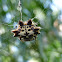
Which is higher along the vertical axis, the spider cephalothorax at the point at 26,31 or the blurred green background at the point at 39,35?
the blurred green background at the point at 39,35

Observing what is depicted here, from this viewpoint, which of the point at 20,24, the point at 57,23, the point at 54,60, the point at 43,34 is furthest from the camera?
the point at 57,23

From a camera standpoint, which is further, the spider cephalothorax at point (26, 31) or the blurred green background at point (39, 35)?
the blurred green background at point (39, 35)

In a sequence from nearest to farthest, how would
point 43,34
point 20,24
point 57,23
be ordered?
point 20,24 → point 43,34 → point 57,23

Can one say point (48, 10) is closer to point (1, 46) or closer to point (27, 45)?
point (27, 45)

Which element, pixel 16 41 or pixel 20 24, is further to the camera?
pixel 16 41

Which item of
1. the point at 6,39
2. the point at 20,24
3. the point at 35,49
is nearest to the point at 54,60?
the point at 35,49

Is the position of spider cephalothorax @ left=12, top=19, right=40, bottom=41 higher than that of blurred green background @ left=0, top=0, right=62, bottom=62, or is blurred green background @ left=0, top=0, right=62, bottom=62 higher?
blurred green background @ left=0, top=0, right=62, bottom=62

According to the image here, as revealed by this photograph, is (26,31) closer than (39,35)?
Yes

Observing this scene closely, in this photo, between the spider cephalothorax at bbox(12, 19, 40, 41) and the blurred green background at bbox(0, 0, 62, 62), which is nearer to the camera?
the spider cephalothorax at bbox(12, 19, 40, 41)
